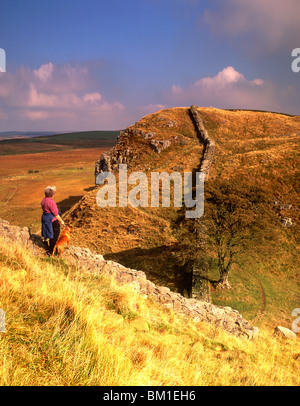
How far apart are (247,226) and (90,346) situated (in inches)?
593

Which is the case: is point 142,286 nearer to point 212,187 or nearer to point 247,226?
point 247,226

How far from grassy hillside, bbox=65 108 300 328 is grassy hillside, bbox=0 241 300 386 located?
11549 mm

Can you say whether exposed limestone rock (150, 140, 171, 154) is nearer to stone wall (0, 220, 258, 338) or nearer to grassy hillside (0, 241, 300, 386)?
stone wall (0, 220, 258, 338)

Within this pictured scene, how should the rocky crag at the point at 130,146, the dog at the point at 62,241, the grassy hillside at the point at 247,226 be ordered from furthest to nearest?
the rocky crag at the point at 130,146 → the grassy hillside at the point at 247,226 → the dog at the point at 62,241

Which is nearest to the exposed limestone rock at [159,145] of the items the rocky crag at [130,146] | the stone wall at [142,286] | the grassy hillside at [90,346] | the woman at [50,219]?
the rocky crag at [130,146]

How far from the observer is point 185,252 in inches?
651

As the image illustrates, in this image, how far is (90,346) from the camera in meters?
3.20

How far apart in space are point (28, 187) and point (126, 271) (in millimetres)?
56703

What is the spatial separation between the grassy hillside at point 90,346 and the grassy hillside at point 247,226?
37.9 feet

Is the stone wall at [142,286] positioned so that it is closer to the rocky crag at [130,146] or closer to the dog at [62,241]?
the dog at [62,241]

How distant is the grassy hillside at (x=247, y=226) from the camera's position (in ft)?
54.0

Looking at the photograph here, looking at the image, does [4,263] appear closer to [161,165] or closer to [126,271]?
[126,271]

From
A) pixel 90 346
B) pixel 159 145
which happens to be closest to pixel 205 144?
pixel 159 145

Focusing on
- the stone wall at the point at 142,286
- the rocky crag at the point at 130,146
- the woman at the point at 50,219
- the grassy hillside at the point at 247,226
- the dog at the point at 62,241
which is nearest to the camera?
the woman at the point at 50,219
